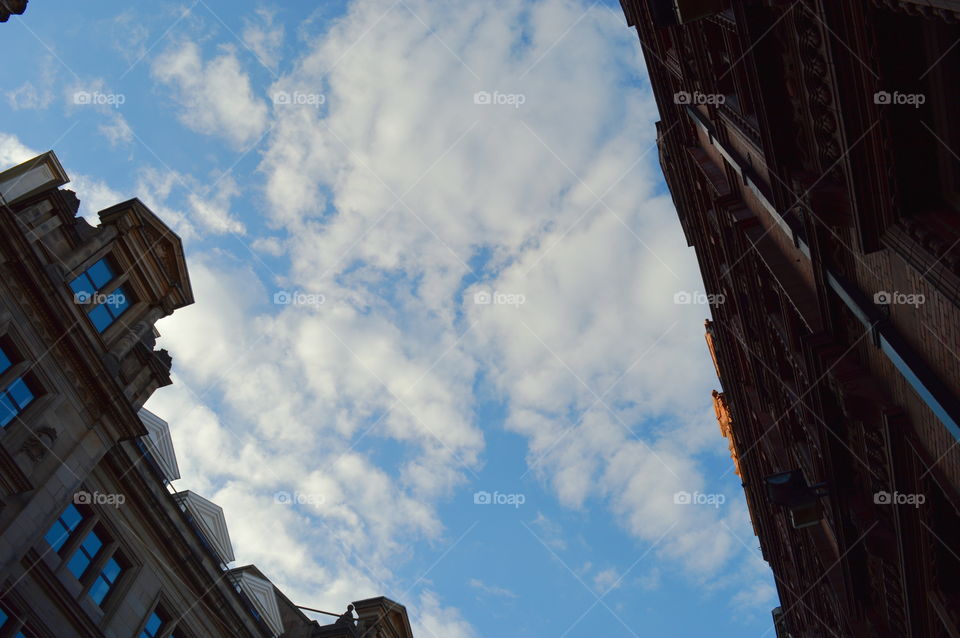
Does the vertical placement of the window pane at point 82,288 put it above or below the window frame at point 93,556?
above

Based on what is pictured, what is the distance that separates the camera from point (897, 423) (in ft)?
32.0

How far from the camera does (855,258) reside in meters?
10.3

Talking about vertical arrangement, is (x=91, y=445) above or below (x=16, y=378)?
below

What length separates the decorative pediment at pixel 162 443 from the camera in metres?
24.7

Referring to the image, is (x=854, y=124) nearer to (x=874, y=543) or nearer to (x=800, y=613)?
(x=874, y=543)

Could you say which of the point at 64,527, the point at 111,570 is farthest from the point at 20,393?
the point at 111,570

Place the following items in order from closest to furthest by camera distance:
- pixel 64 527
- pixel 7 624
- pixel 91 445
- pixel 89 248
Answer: pixel 7 624
pixel 64 527
pixel 91 445
pixel 89 248

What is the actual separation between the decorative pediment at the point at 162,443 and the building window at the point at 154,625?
19.8ft

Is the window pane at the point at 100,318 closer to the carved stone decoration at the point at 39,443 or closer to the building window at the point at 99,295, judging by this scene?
the building window at the point at 99,295

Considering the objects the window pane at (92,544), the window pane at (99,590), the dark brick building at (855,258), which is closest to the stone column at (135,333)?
the window pane at (92,544)

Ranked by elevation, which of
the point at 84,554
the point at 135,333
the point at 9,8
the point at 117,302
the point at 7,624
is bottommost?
the point at 7,624

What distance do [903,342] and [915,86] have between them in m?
3.59

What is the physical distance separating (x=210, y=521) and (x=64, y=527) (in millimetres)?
9686

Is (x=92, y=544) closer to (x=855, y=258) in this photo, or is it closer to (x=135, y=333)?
(x=135, y=333)
